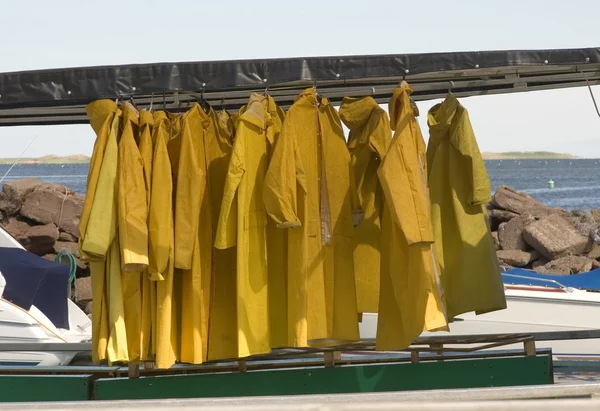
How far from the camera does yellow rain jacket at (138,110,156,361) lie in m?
5.13

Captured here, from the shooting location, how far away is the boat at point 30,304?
805 centimetres

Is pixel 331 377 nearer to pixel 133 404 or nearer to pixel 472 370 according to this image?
pixel 472 370

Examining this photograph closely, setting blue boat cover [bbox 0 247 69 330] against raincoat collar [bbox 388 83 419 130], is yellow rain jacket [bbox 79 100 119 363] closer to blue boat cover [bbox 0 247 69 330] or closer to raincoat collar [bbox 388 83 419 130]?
raincoat collar [bbox 388 83 419 130]

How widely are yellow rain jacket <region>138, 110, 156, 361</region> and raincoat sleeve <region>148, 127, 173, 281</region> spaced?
70 mm

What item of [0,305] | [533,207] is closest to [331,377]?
[0,305]

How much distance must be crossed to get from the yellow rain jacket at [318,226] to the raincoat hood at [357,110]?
0.07 m

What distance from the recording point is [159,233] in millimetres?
4988

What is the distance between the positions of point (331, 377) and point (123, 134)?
1.95 meters

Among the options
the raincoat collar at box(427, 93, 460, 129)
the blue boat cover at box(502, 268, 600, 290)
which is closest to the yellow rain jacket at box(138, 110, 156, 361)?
the raincoat collar at box(427, 93, 460, 129)

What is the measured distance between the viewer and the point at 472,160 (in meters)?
5.21

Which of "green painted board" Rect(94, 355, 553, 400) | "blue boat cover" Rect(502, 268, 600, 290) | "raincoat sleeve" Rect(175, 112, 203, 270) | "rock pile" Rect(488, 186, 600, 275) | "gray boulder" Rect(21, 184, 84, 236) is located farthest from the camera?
"gray boulder" Rect(21, 184, 84, 236)

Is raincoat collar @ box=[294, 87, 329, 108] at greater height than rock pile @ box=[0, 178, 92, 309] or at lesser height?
lesser

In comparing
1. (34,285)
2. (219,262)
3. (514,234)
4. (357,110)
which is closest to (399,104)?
(357,110)

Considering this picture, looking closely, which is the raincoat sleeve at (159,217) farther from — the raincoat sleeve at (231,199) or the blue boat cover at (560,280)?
the blue boat cover at (560,280)
